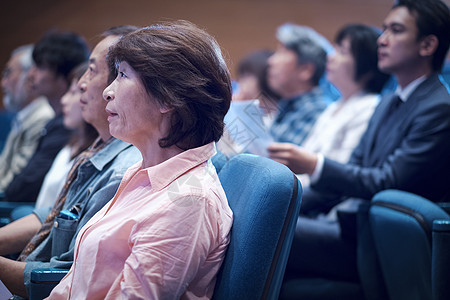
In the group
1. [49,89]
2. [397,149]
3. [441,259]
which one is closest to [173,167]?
[441,259]

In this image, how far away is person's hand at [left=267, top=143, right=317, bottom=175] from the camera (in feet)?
6.17

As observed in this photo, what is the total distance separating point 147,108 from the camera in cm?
116

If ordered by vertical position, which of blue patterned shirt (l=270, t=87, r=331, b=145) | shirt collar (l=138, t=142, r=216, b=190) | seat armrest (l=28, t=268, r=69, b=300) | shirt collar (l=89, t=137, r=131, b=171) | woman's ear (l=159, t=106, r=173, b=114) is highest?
woman's ear (l=159, t=106, r=173, b=114)

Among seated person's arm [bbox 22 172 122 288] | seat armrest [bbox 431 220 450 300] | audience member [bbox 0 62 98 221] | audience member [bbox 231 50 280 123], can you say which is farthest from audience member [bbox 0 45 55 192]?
seat armrest [bbox 431 220 450 300]

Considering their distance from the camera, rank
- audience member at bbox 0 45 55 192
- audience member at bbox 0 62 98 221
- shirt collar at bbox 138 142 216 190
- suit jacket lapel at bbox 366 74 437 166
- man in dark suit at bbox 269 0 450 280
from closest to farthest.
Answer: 1. shirt collar at bbox 138 142 216 190
2. man in dark suit at bbox 269 0 450 280
3. suit jacket lapel at bbox 366 74 437 166
4. audience member at bbox 0 62 98 221
5. audience member at bbox 0 45 55 192

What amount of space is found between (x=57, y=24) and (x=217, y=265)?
4742 mm

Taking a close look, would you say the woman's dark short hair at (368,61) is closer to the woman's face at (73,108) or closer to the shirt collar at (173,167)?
the woman's face at (73,108)

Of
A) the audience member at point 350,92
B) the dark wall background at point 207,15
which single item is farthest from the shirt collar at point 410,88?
the dark wall background at point 207,15

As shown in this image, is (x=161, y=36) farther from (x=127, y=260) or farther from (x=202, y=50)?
(x=127, y=260)

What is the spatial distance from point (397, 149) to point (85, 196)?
3.73 feet

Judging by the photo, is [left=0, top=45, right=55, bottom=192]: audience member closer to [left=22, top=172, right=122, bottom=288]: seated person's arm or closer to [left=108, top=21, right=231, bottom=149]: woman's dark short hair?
[left=22, top=172, right=122, bottom=288]: seated person's arm

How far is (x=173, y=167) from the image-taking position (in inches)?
43.9

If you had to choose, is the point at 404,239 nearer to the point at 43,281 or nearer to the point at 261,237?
the point at 261,237

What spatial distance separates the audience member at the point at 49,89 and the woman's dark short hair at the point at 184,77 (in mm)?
1640
